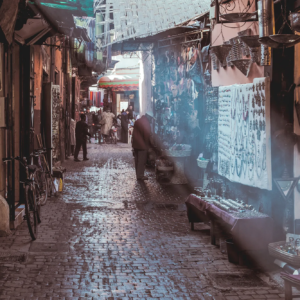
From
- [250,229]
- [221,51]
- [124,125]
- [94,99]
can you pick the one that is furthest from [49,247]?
[94,99]

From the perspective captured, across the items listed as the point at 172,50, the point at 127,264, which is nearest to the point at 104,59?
the point at 172,50

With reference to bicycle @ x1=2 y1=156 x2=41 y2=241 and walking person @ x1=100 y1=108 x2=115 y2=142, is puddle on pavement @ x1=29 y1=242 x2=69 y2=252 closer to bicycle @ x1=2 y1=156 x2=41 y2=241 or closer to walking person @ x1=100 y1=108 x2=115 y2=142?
bicycle @ x1=2 y1=156 x2=41 y2=241

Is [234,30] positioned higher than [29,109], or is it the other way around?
Answer: [234,30]

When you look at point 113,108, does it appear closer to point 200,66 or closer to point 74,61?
point 74,61

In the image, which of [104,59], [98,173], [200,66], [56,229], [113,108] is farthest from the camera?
[113,108]

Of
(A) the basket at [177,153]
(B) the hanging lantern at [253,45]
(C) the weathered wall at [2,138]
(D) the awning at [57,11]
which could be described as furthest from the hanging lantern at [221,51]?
(A) the basket at [177,153]

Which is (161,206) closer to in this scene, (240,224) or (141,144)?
(240,224)

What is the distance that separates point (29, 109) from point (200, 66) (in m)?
5.22

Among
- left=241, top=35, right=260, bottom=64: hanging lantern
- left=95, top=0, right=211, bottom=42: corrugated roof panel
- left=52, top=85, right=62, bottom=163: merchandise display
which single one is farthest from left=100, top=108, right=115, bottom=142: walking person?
left=241, top=35, right=260, bottom=64: hanging lantern

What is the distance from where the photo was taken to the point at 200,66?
13273 mm

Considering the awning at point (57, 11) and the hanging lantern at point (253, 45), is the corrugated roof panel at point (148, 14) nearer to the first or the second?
the awning at point (57, 11)

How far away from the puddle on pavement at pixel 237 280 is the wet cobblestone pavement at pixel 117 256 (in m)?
0.06

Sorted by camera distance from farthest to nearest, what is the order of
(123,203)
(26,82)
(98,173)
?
(98,173)
(123,203)
(26,82)

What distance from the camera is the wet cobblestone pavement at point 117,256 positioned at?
5.18 metres
